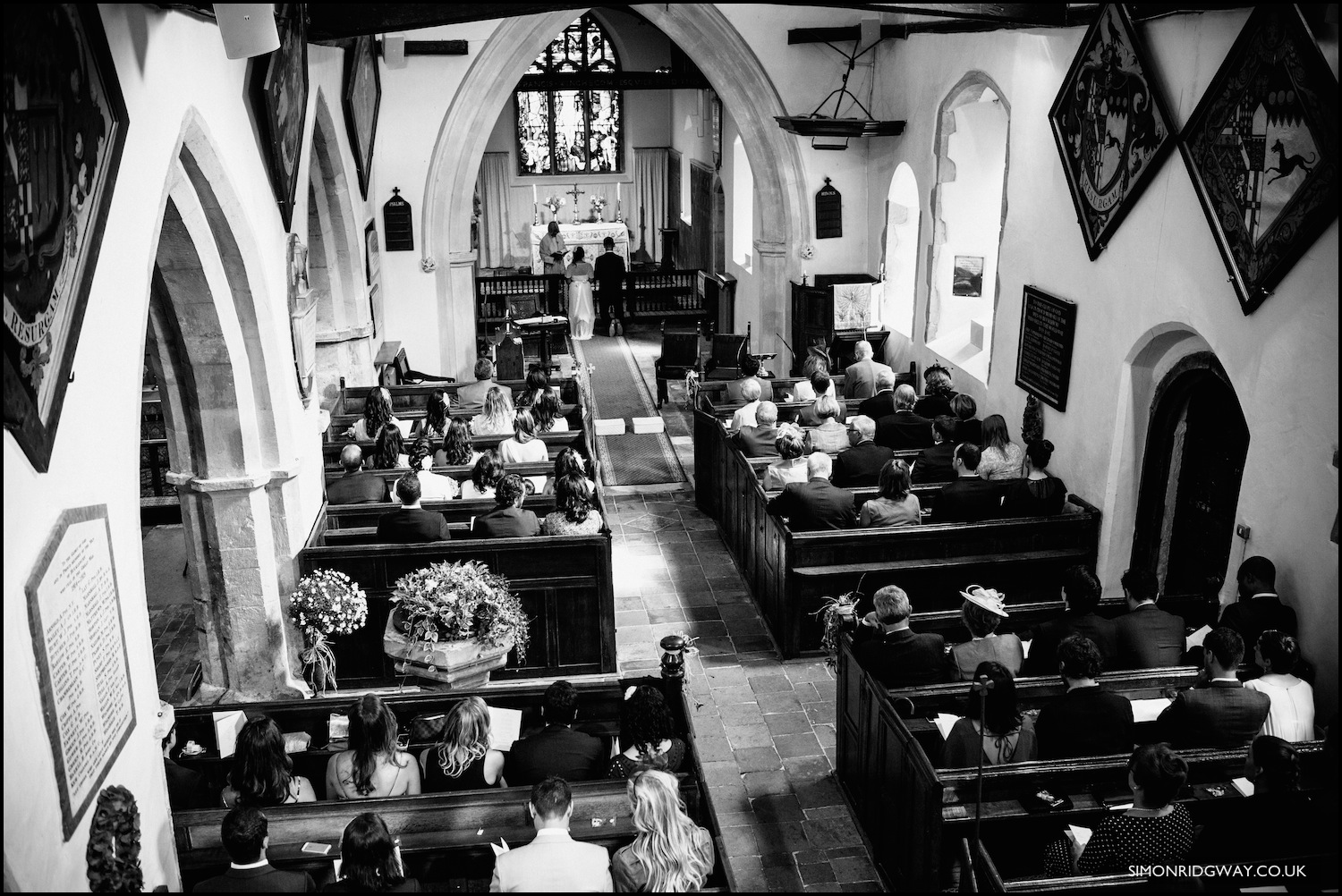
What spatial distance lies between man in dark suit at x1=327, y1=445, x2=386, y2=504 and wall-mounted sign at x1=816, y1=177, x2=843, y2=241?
7195 millimetres

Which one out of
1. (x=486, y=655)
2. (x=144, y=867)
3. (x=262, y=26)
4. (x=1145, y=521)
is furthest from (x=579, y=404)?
(x=144, y=867)

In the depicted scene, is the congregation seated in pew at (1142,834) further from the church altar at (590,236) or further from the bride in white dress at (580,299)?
the church altar at (590,236)

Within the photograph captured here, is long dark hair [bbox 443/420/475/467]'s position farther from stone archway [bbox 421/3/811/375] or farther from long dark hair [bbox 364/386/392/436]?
stone archway [bbox 421/3/811/375]

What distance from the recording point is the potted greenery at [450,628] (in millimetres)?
6668

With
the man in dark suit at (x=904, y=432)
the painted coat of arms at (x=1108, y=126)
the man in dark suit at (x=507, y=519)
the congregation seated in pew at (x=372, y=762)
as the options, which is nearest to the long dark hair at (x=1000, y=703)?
the congregation seated in pew at (x=372, y=762)

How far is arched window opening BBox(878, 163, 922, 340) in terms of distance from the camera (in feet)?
43.5

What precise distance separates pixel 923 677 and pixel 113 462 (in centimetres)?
389

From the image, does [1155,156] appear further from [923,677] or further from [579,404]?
[579,404]

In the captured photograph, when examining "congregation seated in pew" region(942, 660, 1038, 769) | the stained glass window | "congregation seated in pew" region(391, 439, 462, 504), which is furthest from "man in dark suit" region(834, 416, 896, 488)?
the stained glass window

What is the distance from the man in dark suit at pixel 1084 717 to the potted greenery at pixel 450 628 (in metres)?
3.17

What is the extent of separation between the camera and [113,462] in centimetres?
455

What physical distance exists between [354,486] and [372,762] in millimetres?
3866

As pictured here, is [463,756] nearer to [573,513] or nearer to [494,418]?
[573,513]

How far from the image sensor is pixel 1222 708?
505cm
